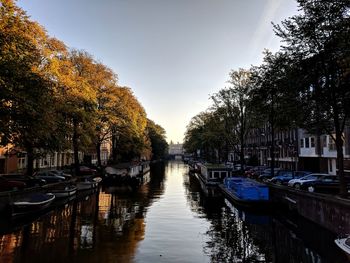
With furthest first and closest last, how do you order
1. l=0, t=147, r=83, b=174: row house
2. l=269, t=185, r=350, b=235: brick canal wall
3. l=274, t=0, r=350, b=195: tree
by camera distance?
l=0, t=147, r=83, b=174: row house < l=274, t=0, r=350, b=195: tree < l=269, t=185, r=350, b=235: brick canal wall

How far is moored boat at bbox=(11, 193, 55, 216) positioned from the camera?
94.4ft

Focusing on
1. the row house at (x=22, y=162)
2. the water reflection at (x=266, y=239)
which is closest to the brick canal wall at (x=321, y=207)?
the water reflection at (x=266, y=239)

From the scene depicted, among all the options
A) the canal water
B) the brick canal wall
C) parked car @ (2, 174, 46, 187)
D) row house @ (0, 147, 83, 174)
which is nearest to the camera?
the canal water

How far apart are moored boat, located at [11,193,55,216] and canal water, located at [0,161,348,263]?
2.98ft

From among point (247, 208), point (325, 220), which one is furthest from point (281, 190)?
point (325, 220)

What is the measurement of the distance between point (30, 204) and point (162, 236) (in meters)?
12.2

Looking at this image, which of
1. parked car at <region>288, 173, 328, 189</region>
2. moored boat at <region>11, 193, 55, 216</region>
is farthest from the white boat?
moored boat at <region>11, 193, 55, 216</region>

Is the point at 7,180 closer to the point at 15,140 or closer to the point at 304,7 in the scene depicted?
the point at 15,140

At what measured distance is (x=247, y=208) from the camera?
36.7m

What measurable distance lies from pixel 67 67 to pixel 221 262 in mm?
34742

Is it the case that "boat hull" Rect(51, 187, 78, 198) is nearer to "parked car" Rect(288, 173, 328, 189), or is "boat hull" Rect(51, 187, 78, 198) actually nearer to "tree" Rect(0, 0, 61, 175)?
"tree" Rect(0, 0, 61, 175)

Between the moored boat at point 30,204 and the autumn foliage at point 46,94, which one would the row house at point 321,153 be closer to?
the autumn foliage at point 46,94

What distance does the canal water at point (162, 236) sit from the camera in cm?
1927

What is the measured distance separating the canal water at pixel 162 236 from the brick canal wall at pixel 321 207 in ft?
2.22
